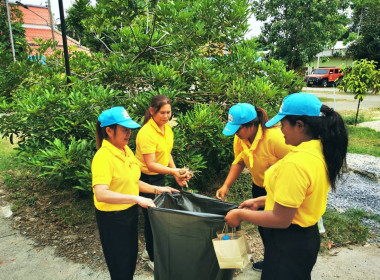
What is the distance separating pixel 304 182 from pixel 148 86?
323cm

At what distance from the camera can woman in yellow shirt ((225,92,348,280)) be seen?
1472mm

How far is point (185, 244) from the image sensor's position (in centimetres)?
200

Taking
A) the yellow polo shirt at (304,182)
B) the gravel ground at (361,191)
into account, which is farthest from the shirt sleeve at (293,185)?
the gravel ground at (361,191)

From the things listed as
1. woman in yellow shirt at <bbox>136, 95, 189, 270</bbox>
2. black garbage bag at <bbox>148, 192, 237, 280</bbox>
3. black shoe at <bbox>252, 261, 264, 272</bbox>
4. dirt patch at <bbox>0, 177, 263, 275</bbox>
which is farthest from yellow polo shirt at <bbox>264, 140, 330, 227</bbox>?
dirt patch at <bbox>0, 177, 263, 275</bbox>

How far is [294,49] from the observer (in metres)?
15.7

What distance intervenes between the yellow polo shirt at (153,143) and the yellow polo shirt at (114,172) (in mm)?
438

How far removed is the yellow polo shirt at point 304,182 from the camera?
4.77ft

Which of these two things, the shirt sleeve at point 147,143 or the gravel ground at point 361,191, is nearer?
the shirt sleeve at point 147,143

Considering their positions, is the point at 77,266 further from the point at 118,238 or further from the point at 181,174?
the point at 181,174

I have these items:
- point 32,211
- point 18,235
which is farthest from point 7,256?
point 32,211

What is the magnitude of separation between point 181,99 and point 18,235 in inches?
111

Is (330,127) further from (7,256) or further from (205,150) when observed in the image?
(7,256)

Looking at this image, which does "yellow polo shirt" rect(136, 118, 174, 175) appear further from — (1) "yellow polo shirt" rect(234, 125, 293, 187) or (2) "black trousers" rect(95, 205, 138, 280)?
(1) "yellow polo shirt" rect(234, 125, 293, 187)

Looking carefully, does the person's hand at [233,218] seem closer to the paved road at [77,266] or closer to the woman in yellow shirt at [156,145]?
the woman in yellow shirt at [156,145]
